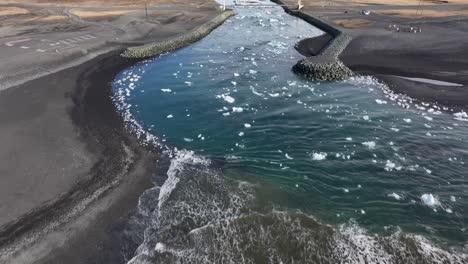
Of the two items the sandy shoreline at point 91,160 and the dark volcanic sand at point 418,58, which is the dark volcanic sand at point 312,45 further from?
the sandy shoreline at point 91,160

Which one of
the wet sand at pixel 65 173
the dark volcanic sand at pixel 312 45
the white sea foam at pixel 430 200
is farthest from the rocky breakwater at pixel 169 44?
the white sea foam at pixel 430 200

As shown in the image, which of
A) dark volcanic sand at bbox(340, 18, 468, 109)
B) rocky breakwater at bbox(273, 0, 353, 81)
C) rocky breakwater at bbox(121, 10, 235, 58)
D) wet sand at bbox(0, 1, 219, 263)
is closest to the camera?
wet sand at bbox(0, 1, 219, 263)

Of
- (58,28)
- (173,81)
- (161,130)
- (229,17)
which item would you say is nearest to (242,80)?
(173,81)

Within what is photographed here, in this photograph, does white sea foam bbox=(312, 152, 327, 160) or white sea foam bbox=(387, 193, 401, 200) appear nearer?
white sea foam bbox=(387, 193, 401, 200)

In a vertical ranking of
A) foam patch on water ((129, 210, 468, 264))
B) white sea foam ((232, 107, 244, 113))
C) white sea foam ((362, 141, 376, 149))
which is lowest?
foam patch on water ((129, 210, 468, 264))

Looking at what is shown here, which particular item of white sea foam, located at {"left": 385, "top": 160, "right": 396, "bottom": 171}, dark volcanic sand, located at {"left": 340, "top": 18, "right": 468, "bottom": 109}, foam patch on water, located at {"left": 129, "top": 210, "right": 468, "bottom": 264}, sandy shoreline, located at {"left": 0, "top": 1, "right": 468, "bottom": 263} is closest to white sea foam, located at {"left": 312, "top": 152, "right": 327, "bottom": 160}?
white sea foam, located at {"left": 385, "top": 160, "right": 396, "bottom": 171}

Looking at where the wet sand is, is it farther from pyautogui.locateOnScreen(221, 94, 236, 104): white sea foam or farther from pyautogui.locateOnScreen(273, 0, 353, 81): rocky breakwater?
pyautogui.locateOnScreen(273, 0, 353, 81): rocky breakwater
